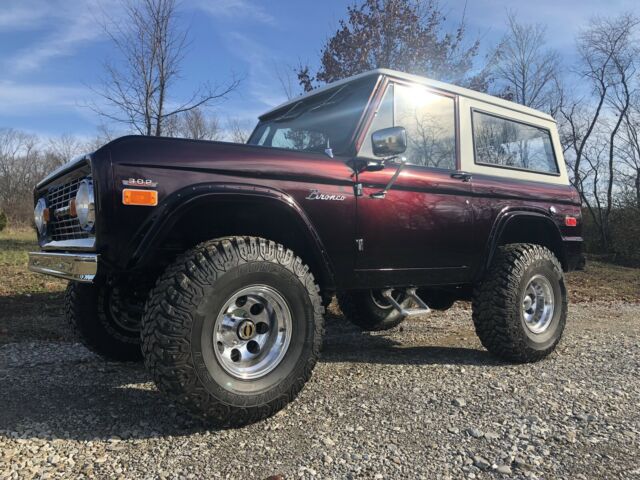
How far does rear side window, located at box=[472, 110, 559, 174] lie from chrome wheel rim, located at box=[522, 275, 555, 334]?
3.61 feet

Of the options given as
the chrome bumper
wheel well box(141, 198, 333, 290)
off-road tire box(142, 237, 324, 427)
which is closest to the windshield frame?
wheel well box(141, 198, 333, 290)

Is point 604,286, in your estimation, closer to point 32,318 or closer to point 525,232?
point 525,232

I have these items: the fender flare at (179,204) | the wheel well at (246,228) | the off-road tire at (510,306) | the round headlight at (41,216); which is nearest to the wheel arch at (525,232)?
the off-road tire at (510,306)

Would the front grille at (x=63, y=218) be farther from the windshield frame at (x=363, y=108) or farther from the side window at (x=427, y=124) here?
the side window at (x=427, y=124)

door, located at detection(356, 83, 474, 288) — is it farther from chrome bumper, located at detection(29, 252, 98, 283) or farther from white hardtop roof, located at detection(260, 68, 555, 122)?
chrome bumper, located at detection(29, 252, 98, 283)

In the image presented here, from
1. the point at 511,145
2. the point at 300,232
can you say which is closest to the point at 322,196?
the point at 300,232

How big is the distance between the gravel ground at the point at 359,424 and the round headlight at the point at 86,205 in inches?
43.8

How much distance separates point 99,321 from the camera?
355cm

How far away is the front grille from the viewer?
9.30 feet

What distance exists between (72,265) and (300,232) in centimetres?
130

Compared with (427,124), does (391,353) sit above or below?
below

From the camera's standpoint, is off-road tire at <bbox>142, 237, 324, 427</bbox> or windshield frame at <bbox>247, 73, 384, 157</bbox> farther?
windshield frame at <bbox>247, 73, 384, 157</bbox>

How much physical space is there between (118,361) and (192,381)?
164cm

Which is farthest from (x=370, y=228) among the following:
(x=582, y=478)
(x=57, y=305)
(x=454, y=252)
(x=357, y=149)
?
(x=57, y=305)
